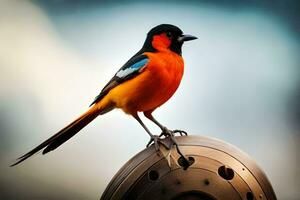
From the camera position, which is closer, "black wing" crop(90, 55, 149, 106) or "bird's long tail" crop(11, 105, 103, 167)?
"bird's long tail" crop(11, 105, 103, 167)

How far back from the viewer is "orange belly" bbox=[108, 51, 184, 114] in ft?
5.38

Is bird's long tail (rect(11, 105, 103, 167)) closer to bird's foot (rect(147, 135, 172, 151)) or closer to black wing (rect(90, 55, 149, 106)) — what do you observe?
black wing (rect(90, 55, 149, 106))

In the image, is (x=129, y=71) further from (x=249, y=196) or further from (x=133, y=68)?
(x=249, y=196)

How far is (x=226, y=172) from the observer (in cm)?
129

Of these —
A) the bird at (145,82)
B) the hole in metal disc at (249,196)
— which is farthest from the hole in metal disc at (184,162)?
the bird at (145,82)

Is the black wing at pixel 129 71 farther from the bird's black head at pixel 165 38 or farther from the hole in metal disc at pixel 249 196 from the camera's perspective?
the hole in metal disc at pixel 249 196

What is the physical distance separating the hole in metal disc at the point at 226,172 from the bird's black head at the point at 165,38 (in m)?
0.49

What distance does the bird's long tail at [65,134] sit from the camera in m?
1.48

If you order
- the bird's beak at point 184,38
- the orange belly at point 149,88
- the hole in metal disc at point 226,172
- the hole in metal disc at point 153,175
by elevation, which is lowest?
the hole in metal disc at point 226,172

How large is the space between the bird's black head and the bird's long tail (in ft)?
0.77

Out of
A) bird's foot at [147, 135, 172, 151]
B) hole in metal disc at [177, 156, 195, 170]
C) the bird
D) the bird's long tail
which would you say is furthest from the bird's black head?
hole in metal disc at [177, 156, 195, 170]

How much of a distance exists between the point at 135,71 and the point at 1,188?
6.82 ft

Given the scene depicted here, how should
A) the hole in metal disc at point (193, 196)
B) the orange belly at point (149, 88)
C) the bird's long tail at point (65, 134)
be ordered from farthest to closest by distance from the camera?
the orange belly at point (149, 88)
the bird's long tail at point (65, 134)
the hole in metal disc at point (193, 196)

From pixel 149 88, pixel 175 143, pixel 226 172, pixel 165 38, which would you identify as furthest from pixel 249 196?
pixel 165 38
